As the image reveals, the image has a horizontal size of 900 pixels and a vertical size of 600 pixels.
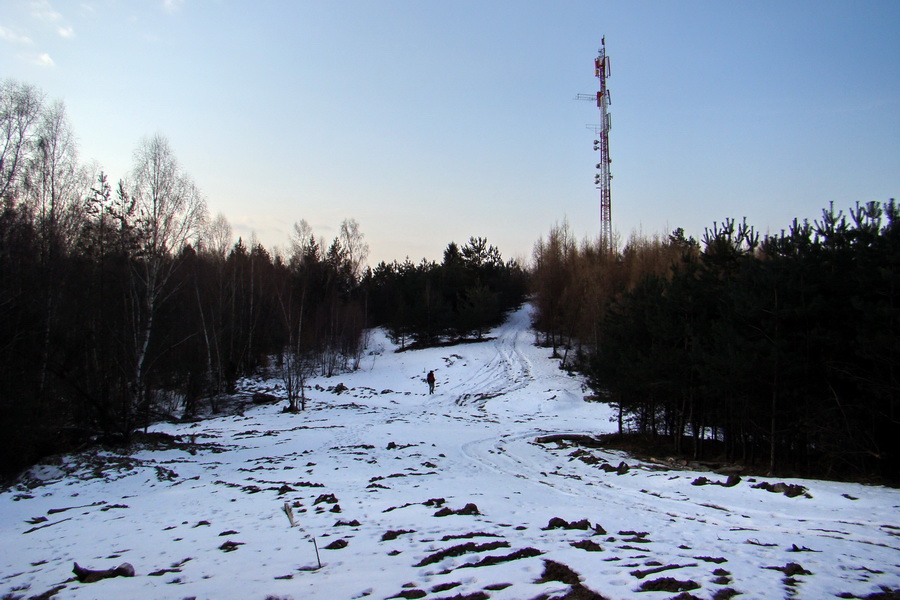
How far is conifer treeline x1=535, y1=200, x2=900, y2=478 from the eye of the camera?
38.8ft

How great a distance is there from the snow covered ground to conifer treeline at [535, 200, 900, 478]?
79.2 inches

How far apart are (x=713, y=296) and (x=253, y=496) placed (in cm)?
1495

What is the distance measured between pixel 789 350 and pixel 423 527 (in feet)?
34.7

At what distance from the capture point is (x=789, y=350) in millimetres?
13250

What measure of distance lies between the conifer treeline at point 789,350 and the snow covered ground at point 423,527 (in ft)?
6.60

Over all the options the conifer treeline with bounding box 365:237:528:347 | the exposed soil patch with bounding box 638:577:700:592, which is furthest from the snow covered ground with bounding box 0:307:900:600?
the conifer treeline with bounding box 365:237:528:347

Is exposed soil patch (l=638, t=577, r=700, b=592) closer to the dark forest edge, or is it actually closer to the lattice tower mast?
the dark forest edge

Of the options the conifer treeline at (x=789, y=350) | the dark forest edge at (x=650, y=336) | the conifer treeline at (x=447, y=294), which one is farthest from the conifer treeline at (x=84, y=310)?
the conifer treeline at (x=447, y=294)

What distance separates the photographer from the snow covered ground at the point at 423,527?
18.0 feet

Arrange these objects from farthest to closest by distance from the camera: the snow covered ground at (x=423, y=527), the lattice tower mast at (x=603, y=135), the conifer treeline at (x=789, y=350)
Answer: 1. the lattice tower mast at (x=603, y=135)
2. the conifer treeline at (x=789, y=350)
3. the snow covered ground at (x=423, y=527)

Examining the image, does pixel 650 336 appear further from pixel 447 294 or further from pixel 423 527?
pixel 447 294

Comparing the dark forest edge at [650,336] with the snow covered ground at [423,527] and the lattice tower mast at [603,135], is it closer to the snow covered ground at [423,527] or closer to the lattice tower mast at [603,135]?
the snow covered ground at [423,527]

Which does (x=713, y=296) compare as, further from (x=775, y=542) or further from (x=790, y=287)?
(x=775, y=542)

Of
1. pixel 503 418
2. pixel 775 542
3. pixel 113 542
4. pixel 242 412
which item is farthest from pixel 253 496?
pixel 242 412
